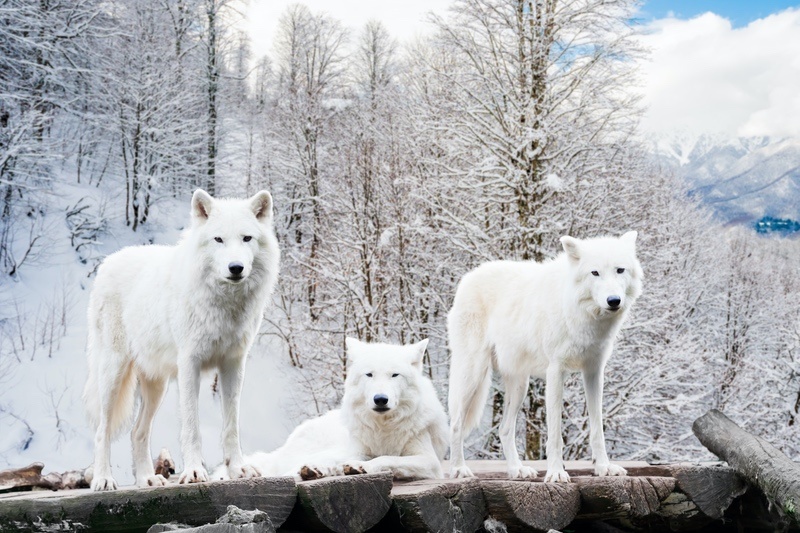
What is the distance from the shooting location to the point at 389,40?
34.1 metres

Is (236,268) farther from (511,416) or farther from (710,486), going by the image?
(710,486)

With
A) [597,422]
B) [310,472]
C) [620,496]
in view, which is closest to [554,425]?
[597,422]

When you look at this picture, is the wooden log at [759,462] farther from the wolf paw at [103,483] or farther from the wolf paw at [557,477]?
the wolf paw at [103,483]

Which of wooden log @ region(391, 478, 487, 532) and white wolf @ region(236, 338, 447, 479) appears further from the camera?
white wolf @ region(236, 338, 447, 479)

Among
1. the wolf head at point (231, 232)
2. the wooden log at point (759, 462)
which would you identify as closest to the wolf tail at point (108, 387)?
the wolf head at point (231, 232)

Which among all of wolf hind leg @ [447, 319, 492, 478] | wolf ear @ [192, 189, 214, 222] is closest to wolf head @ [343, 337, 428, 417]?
wolf hind leg @ [447, 319, 492, 478]

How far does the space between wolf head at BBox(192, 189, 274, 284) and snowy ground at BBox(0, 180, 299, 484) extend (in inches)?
338

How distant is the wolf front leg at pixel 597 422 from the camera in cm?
526

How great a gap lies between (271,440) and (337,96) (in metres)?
16.7

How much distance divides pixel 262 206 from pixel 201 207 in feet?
1.24

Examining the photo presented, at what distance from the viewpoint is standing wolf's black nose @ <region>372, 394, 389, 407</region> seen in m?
4.92

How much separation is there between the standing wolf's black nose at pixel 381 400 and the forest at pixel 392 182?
7.27 m

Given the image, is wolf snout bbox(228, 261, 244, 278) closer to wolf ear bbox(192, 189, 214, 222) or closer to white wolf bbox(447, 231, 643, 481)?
wolf ear bbox(192, 189, 214, 222)

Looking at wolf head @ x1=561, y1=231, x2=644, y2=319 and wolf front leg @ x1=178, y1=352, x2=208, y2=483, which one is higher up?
wolf head @ x1=561, y1=231, x2=644, y2=319
